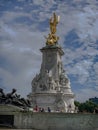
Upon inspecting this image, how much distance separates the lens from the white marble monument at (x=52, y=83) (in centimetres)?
7588

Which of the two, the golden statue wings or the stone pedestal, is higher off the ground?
the golden statue wings

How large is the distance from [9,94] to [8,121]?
3039mm

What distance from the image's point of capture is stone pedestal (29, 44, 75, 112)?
75812 mm

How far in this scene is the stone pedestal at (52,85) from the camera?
75812mm

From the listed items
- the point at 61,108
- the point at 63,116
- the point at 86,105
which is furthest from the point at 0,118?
the point at 86,105

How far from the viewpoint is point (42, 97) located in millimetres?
76500

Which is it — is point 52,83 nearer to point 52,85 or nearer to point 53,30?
point 52,85

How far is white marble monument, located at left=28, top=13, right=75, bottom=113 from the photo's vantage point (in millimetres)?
75875

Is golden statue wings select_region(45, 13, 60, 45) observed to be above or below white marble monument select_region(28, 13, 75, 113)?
above

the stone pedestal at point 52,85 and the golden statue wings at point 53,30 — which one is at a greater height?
the golden statue wings at point 53,30

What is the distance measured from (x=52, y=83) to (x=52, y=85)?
0.60m

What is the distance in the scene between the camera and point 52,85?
77.7m

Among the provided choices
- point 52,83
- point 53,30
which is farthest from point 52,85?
point 53,30

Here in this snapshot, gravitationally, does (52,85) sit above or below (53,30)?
below
